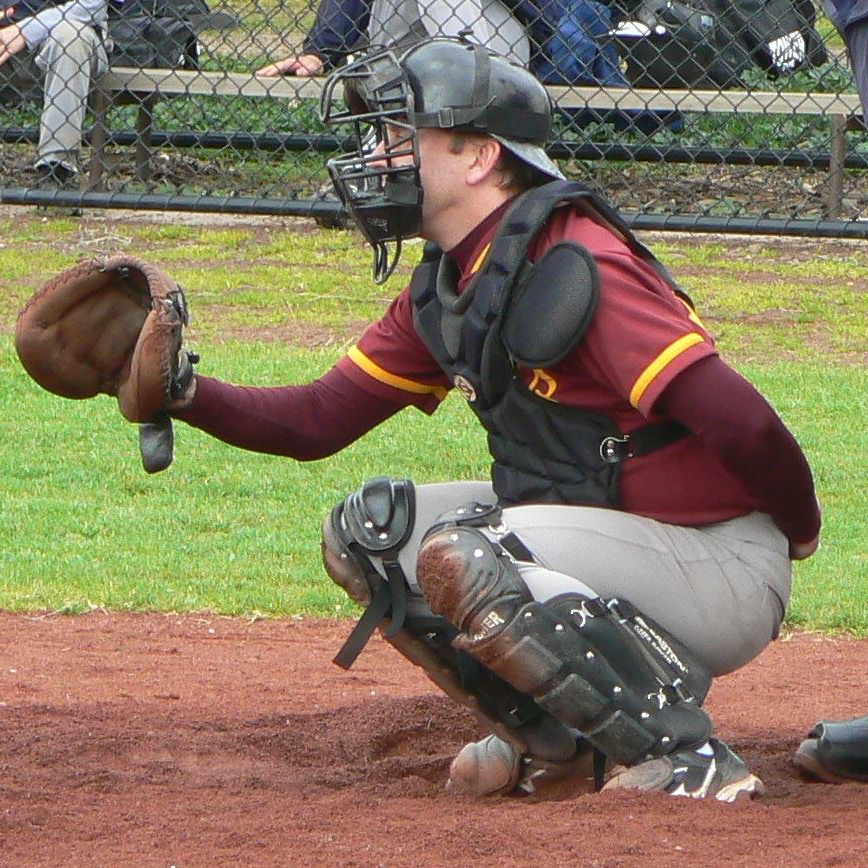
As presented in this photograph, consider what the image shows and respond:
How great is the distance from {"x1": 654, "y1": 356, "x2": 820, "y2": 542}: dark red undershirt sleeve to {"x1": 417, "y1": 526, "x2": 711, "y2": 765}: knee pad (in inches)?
13.3

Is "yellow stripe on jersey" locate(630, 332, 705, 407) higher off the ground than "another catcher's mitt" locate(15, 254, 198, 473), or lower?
higher

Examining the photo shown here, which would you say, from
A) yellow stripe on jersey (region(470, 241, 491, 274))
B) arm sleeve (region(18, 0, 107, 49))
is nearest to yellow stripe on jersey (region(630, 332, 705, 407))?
yellow stripe on jersey (region(470, 241, 491, 274))

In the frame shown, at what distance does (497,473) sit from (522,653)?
20.5 inches

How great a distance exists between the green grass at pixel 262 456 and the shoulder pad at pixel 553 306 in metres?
2.00

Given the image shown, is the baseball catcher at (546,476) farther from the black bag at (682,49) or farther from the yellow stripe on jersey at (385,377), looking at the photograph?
the black bag at (682,49)

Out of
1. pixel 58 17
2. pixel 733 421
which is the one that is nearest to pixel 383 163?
pixel 733 421

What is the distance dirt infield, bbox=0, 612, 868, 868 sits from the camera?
94.6 inches

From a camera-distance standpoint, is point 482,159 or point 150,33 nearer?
point 482,159

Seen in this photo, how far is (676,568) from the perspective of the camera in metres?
2.78

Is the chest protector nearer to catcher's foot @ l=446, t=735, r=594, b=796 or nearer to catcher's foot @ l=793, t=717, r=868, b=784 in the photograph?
catcher's foot @ l=446, t=735, r=594, b=796

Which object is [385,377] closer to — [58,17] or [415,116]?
[415,116]

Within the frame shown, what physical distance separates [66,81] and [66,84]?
0.02m

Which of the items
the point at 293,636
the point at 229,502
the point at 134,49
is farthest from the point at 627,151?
the point at 293,636

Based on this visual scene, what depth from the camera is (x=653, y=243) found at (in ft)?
30.0
